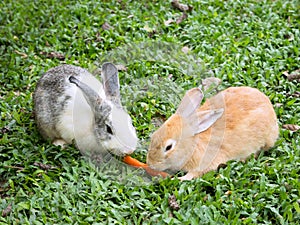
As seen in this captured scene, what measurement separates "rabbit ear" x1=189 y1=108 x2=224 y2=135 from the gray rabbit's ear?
32.6 inches

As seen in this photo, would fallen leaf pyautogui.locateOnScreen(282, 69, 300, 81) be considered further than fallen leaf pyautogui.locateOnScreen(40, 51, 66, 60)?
No

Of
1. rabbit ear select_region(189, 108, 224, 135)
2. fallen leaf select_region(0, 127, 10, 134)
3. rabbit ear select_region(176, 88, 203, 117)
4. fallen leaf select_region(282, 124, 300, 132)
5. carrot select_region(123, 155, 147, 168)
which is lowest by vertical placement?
fallen leaf select_region(282, 124, 300, 132)

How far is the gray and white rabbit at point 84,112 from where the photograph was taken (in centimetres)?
510

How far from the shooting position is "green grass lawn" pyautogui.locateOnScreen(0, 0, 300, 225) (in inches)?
185

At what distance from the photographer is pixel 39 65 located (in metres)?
6.85

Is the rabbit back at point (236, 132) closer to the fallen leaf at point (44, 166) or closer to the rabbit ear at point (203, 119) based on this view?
the rabbit ear at point (203, 119)

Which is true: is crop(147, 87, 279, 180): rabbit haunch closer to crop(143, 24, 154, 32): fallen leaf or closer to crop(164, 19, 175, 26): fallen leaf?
crop(143, 24, 154, 32): fallen leaf

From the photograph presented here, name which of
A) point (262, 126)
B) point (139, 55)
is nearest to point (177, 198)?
point (262, 126)

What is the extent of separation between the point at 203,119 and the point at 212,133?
0.70 ft

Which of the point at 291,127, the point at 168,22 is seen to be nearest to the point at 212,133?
the point at 291,127

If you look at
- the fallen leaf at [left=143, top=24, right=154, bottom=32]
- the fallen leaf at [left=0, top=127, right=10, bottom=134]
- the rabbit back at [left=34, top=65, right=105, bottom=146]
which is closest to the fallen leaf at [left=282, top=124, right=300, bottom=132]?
the rabbit back at [left=34, top=65, right=105, bottom=146]

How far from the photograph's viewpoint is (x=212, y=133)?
519 centimetres

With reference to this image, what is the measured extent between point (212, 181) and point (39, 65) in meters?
2.85

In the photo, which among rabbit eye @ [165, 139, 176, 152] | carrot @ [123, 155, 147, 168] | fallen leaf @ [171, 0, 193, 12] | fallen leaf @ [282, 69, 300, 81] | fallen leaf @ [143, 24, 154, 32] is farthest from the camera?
fallen leaf @ [171, 0, 193, 12]
